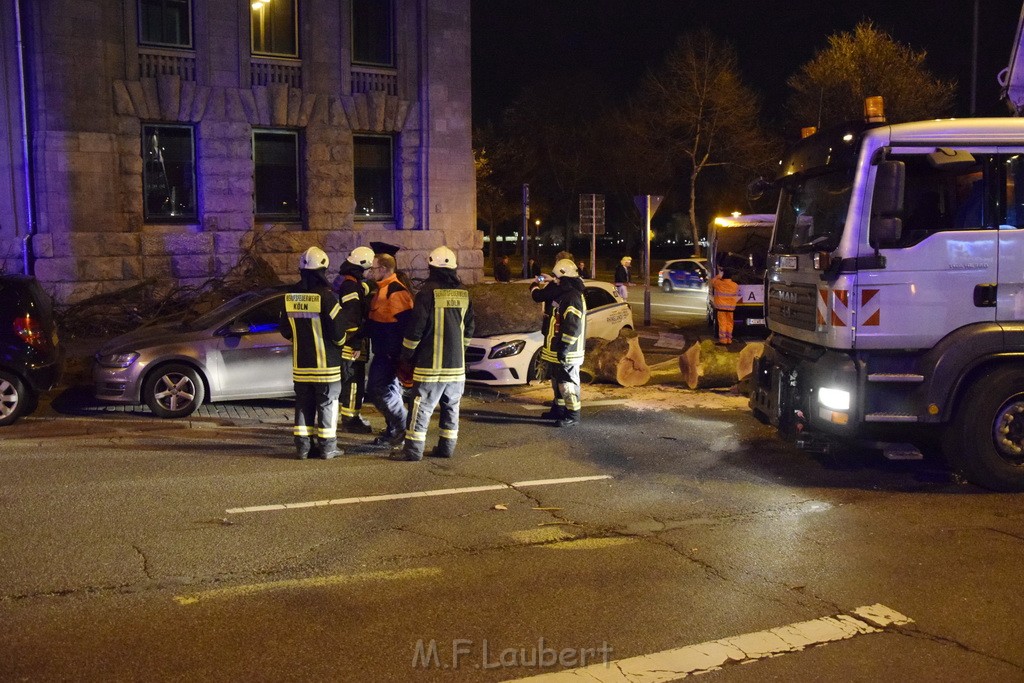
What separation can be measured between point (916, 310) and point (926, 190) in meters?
0.94

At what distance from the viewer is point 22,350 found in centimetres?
1022

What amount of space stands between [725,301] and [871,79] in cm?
2128

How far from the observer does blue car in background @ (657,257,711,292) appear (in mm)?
33922

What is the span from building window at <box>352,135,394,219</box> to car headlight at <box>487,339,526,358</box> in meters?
8.92

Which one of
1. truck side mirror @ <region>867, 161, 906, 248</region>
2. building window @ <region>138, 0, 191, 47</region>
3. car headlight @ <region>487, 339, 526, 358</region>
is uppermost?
building window @ <region>138, 0, 191, 47</region>

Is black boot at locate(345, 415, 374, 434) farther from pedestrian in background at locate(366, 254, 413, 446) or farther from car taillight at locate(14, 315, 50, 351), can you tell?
car taillight at locate(14, 315, 50, 351)

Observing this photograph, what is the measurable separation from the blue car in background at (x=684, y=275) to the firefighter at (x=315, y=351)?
85.3 ft

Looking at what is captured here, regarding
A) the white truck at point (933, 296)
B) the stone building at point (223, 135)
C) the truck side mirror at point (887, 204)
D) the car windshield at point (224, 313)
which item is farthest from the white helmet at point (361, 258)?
the stone building at point (223, 135)

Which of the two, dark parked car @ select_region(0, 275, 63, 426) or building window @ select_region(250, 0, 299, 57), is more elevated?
building window @ select_region(250, 0, 299, 57)

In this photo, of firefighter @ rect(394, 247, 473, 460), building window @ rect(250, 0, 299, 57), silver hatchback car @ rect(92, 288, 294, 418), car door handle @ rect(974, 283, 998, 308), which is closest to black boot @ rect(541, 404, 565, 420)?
firefighter @ rect(394, 247, 473, 460)

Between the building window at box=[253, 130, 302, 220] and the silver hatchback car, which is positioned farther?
the building window at box=[253, 130, 302, 220]

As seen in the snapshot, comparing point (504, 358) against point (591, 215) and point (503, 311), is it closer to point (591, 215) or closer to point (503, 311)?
point (503, 311)

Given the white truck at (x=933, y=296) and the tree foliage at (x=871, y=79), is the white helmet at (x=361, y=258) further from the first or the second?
the tree foliage at (x=871, y=79)

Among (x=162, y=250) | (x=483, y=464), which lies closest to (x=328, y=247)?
(x=162, y=250)
